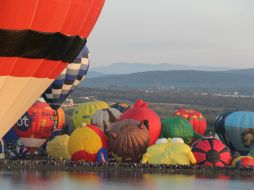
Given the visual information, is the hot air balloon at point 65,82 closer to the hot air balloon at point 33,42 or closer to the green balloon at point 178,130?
the green balloon at point 178,130

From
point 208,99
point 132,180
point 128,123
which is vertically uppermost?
point 208,99

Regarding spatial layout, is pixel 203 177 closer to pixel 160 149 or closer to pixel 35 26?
pixel 160 149

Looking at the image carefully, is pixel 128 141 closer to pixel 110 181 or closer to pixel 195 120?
pixel 110 181

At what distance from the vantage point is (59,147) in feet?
134

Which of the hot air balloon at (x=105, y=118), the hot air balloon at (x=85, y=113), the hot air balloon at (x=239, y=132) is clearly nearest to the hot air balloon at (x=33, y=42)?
the hot air balloon at (x=105, y=118)

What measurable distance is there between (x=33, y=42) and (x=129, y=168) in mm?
19844

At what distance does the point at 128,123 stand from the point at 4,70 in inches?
809

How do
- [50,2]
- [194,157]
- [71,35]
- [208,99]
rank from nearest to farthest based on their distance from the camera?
[50,2], [71,35], [194,157], [208,99]

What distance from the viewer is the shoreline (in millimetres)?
Result: 37375

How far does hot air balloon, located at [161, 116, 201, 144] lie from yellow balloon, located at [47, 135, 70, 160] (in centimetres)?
488

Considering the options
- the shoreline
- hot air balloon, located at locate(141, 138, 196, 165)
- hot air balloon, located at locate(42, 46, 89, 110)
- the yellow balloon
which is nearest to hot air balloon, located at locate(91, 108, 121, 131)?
the yellow balloon

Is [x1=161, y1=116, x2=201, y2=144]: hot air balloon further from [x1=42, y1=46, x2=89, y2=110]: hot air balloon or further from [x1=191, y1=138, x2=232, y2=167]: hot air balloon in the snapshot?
[x1=42, y1=46, x2=89, y2=110]: hot air balloon

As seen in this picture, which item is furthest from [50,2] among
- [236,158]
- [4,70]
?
[236,158]

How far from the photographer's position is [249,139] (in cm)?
4309
